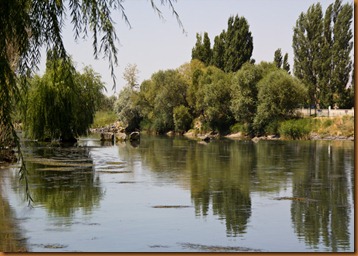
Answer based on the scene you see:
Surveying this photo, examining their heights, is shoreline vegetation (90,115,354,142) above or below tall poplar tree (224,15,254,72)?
below

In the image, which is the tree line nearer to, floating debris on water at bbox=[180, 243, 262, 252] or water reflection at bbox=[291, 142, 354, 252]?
water reflection at bbox=[291, 142, 354, 252]

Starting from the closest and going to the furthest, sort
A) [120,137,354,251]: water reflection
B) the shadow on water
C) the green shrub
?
the shadow on water → [120,137,354,251]: water reflection → the green shrub

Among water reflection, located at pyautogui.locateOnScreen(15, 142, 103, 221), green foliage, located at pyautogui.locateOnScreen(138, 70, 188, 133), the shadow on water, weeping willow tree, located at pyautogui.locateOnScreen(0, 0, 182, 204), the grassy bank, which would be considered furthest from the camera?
green foliage, located at pyautogui.locateOnScreen(138, 70, 188, 133)

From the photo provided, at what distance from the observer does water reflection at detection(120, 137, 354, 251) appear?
14.1m

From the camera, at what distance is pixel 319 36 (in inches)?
2222

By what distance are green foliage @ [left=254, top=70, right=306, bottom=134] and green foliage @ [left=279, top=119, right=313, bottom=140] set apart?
2013 mm

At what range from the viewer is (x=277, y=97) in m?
57.2

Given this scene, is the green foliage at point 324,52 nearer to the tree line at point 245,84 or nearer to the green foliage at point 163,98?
the tree line at point 245,84

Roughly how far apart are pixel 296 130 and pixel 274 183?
33879mm

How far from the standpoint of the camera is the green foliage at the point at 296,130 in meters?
→ 54.8

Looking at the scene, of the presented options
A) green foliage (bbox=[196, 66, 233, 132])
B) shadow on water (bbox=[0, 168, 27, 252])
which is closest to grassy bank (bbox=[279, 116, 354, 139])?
green foliage (bbox=[196, 66, 233, 132])

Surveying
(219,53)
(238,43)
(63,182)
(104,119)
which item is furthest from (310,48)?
(63,182)

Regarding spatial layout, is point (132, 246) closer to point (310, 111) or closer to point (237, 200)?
point (237, 200)

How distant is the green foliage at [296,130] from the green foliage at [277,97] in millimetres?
2013
